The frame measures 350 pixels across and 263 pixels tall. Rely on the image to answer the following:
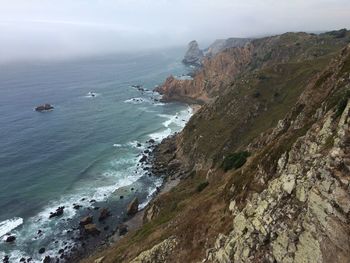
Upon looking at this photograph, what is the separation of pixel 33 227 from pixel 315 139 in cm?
7435

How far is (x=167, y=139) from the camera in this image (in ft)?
463

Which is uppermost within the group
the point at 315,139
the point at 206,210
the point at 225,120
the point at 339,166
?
the point at 339,166

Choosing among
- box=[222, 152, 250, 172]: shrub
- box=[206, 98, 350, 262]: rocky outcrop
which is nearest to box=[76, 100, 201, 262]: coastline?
box=[222, 152, 250, 172]: shrub

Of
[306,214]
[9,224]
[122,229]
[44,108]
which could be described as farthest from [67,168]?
[306,214]

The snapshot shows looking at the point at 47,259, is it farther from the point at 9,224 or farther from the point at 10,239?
the point at 9,224

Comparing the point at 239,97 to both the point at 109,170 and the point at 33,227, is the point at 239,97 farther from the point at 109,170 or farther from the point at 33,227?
the point at 33,227

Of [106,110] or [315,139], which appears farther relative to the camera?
[106,110]

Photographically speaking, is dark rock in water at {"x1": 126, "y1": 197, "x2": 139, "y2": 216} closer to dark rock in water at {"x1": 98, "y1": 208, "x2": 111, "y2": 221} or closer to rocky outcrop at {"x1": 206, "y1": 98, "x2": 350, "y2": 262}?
dark rock in water at {"x1": 98, "y1": 208, "x2": 111, "y2": 221}

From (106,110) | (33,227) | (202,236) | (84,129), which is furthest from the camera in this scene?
(106,110)

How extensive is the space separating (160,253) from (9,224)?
192 feet

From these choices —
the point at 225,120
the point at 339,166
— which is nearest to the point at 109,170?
the point at 225,120

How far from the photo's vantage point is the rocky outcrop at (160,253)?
4334 cm

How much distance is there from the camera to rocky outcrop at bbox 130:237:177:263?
1706 inches

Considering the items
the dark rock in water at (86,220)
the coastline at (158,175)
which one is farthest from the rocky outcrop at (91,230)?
the coastline at (158,175)
